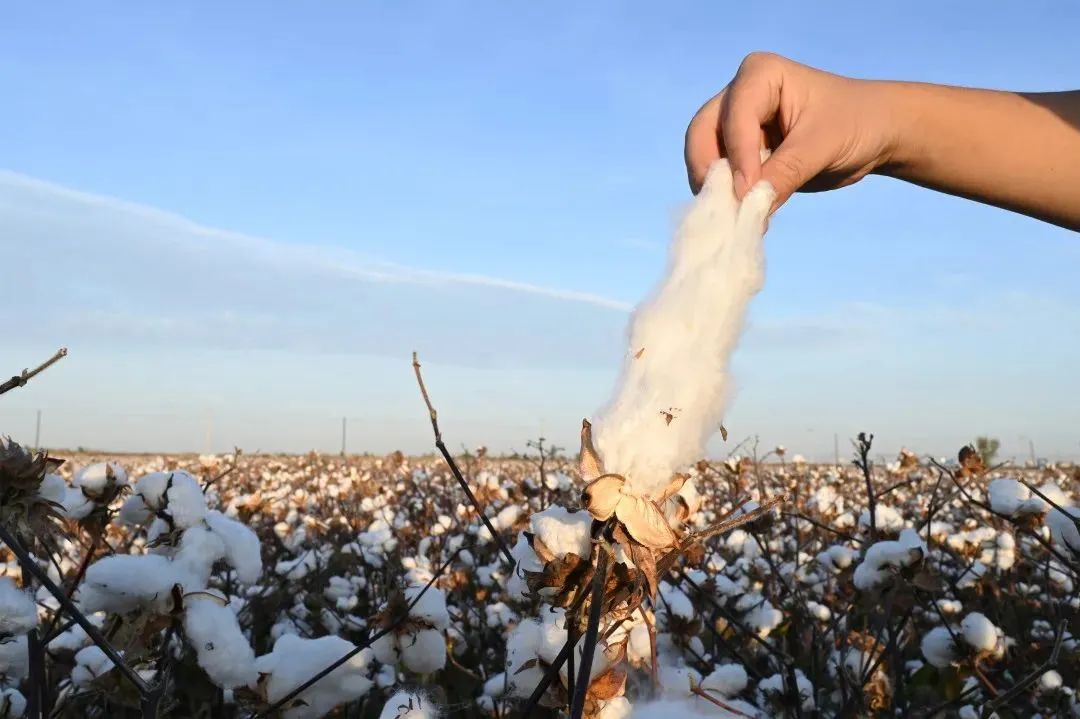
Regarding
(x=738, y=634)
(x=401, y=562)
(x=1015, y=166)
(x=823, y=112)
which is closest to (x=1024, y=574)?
(x=738, y=634)

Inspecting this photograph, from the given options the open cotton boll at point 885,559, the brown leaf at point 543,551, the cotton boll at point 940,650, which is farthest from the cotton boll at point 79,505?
the cotton boll at point 940,650

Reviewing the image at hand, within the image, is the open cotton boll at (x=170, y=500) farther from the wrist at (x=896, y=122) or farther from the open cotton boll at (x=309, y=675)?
the wrist at (x=896, y=122)

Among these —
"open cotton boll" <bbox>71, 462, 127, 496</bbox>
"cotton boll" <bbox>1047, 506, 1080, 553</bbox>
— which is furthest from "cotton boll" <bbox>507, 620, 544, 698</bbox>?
"cotton boll" <bbox>1047, 506, 1080, 553</bbox>

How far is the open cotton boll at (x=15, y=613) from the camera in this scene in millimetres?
1188

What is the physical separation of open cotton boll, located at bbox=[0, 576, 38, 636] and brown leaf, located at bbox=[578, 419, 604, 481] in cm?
88

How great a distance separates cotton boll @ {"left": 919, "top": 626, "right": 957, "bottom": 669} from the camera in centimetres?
221

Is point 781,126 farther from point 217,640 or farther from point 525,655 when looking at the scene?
point 217,640

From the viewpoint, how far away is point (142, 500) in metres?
1.45

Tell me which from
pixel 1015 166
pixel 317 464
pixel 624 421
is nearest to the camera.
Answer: pixel 624 421

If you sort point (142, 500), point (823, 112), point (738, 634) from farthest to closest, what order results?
point (738, 634), point (142, 500), point (823, 112)

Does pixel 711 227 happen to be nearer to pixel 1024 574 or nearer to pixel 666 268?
pixel 666 268

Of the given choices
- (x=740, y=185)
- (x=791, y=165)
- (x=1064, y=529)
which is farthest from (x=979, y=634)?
(x=740, y=185)

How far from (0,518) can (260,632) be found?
77.7 inches

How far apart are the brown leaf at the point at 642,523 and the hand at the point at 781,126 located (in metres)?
0.39
